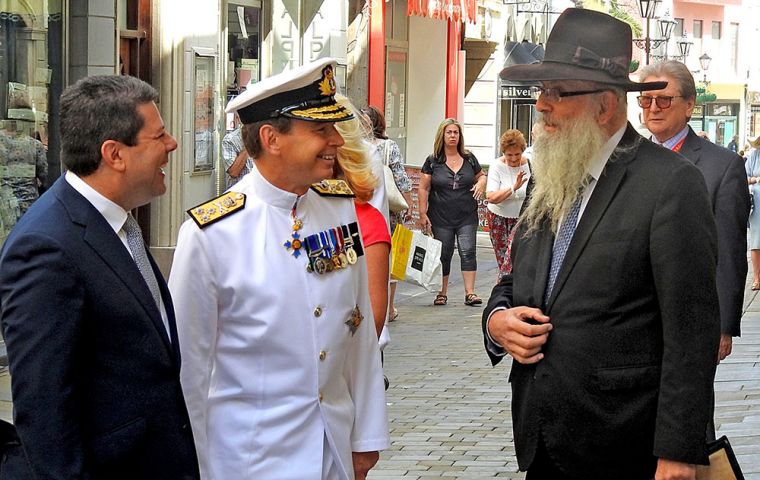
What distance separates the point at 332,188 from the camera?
3.91 m

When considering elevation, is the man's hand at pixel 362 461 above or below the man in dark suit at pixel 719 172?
below

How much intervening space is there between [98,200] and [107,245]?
120mm

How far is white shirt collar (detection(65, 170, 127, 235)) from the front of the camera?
10.1 ft

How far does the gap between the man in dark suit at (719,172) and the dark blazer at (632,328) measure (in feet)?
5.97

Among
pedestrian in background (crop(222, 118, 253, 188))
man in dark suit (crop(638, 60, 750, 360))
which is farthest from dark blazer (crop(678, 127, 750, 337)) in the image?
pedestrian in background (crop(222, 118, 253, 188))

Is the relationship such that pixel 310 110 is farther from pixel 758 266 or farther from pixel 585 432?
pixel 758 266

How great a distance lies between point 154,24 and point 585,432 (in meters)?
11.2

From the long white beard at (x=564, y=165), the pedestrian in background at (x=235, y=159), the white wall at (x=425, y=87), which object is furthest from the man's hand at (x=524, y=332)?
the white wall at (x=425, y=87)

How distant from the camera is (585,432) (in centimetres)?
364

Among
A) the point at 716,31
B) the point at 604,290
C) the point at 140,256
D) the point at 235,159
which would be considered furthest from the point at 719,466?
the point at 716,31

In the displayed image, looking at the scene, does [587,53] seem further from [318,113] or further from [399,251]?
[399,251]

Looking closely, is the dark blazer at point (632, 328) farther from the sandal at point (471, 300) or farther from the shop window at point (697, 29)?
the shop window at point (697, 29)

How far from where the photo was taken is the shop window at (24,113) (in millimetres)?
10367

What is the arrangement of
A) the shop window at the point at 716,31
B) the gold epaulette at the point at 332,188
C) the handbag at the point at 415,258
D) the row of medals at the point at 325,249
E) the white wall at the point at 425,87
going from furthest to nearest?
1. the shop window at the point at 716,31
2. the white wall at the point at 425,87
3. the handbag at the point at 415,258
4. the gold epaulette at the point at 332,188
5. the row of medals at the point at 325,249
